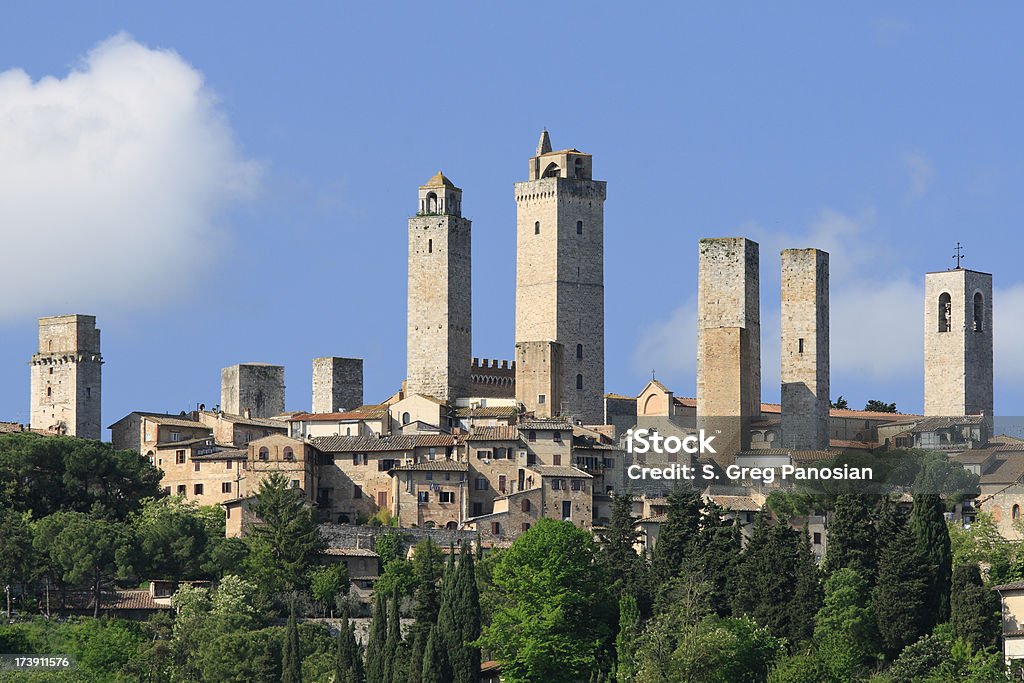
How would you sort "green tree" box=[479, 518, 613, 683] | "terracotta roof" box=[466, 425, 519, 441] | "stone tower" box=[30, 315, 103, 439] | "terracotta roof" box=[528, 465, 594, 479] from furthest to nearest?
"stone tower" box=[30, 315, 103, 439], "terracotta roof" box=[466, 425, 519, 441], "terracotta roof" box=[528, 465, 594, 479], "green tree" box=[479, 518, 613, 683]

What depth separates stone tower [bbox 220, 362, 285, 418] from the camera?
319ft

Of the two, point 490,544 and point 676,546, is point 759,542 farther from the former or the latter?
point 490,544

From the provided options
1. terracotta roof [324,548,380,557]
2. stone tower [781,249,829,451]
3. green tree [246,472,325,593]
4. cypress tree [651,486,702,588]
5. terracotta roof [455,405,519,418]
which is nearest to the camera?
cypress tree [651,486,702,588]

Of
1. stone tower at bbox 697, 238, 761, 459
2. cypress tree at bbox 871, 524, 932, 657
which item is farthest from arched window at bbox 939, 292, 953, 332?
cypress tree at bbox 871, 524, 932, 657

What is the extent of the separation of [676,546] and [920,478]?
44.3 ft

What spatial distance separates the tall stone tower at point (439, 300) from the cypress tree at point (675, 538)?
2522cm

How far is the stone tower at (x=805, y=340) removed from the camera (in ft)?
288

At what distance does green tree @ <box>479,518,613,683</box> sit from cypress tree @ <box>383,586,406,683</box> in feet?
7.25

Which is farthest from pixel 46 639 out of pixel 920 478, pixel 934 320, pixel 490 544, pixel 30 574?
pixel 934 320

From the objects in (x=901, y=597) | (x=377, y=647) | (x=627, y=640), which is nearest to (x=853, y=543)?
(x=901, y=597)

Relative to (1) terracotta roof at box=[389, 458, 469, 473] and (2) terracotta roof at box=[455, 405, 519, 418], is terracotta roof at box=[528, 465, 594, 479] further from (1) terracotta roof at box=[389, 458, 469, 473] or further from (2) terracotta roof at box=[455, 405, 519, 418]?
(2) terracotta roof at box=[455, 405, 519, 418]

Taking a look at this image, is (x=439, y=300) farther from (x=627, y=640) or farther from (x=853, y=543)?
(x=627, y=640)

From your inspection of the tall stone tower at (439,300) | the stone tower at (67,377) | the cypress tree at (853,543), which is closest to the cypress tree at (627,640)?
the cypress tree at (853,543)

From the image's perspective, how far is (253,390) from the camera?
320ft
